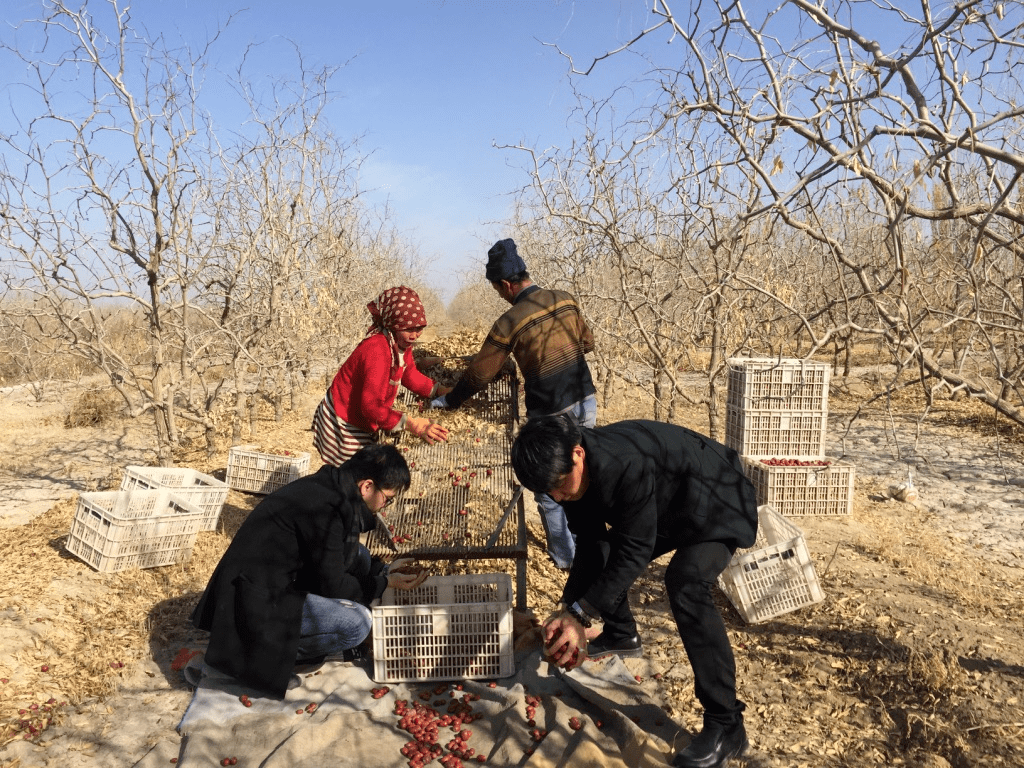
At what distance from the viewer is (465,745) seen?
297 centimetres

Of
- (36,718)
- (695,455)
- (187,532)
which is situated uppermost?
(695,455)

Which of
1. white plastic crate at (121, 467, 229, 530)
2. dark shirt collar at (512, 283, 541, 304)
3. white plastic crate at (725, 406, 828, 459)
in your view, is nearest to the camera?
dark shirt collar at (512, 283, 541, 304)

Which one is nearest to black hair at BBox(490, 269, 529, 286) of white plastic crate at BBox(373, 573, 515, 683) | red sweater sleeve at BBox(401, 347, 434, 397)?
red sweater sleeve at BBox(401, 347, 434, 397)

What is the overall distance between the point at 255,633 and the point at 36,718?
99cm

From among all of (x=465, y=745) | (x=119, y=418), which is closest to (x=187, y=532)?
(x=465, y=745)

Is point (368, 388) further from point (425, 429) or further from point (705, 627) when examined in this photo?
point (705, 627)

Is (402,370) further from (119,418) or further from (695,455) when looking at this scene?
(119,418)

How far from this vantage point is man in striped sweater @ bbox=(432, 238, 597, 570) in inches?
161

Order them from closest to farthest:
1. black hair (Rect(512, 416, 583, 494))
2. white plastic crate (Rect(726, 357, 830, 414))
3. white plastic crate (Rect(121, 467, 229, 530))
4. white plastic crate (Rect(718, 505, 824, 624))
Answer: black hair (Rect(512, 416, 583, 494)) → white plastic crate (Rect(718, 505, 824, 624)) → white plastic crate (Rect(121, 467, 229, 530)) → white plastic crate (Rect(726, 357, 830, 414))

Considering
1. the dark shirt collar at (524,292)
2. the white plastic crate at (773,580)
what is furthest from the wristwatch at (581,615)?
the dark shirt collar at (524,292)

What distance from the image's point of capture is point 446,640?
→ 3.40 m

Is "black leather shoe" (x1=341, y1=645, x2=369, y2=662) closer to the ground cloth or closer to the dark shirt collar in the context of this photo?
the ground cloth

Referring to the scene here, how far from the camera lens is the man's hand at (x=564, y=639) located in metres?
2.64

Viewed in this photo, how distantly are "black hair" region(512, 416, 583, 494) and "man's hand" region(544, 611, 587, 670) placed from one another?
574mm
